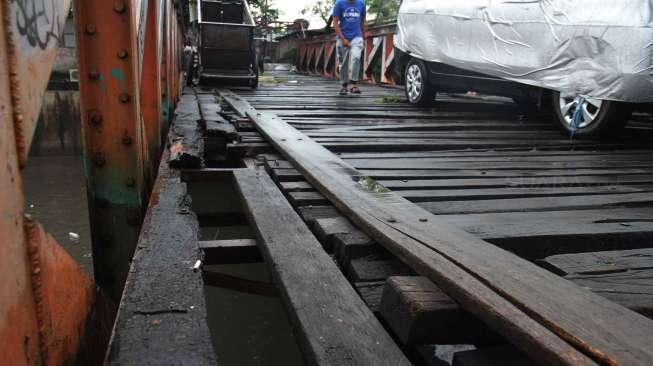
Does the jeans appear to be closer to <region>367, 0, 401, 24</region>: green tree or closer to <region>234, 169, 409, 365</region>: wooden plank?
<region>234, 169, 409, 365</region>: wooden plank

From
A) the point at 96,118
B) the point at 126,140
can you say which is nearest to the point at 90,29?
the point at 96,118

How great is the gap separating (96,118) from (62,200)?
1032 centimetres

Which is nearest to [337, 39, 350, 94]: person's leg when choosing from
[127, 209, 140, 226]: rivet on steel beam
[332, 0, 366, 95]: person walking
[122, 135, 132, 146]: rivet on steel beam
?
[332, 0, 366, 95]: person walking

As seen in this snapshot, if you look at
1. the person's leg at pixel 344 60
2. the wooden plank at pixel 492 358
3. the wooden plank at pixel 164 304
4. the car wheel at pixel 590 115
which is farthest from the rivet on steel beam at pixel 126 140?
the person's leg at pixel 344 60

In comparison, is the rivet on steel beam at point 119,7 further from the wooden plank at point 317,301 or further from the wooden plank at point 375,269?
the wooden plank at point 375,269

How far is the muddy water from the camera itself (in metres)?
8.08

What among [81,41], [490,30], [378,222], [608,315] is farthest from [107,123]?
[490,30]

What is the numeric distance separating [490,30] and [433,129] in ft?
4.24

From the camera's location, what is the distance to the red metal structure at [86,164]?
36.1 inches

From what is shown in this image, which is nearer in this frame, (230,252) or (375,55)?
(230,252)

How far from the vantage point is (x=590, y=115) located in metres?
4.76

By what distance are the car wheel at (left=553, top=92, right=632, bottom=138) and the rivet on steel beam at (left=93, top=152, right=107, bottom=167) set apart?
155 inches

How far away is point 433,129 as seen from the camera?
209 inches

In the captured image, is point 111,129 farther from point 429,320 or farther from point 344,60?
point 344,60
